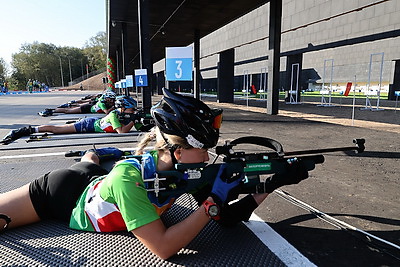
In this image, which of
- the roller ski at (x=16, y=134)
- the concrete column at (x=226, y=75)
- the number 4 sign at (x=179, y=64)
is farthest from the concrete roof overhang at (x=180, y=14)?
the roller ski at (x=16, y=134)

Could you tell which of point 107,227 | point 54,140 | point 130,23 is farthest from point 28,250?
point 130,23

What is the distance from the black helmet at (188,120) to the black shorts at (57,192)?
0.89m

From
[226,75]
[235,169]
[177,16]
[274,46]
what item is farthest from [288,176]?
[226,75]

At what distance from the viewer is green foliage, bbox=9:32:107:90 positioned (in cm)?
8112

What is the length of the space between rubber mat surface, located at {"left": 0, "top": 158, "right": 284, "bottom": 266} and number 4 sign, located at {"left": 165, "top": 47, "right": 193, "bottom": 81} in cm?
652

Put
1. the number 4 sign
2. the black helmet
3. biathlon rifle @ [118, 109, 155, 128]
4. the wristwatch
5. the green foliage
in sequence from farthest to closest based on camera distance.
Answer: the green foliage → the number 4 sign → biathlon rifle @ [118, 109, 155, 128] → the black helmet → the wristwatch

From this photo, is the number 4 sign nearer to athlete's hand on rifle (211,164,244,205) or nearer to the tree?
athlete's hand on rifle (211,164,244,205)

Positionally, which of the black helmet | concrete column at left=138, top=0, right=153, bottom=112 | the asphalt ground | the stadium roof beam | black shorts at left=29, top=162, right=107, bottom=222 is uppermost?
the stadium roof beam

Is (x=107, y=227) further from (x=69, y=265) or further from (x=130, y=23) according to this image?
(x=130, y=23)

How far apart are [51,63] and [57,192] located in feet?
314

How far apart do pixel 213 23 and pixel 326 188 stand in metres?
13.9

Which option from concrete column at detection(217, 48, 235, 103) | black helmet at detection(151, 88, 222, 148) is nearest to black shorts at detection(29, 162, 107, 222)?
black helmet at detection(151, 88, 222, 148)

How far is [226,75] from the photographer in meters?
20.4

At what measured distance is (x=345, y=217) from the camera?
2.55m
